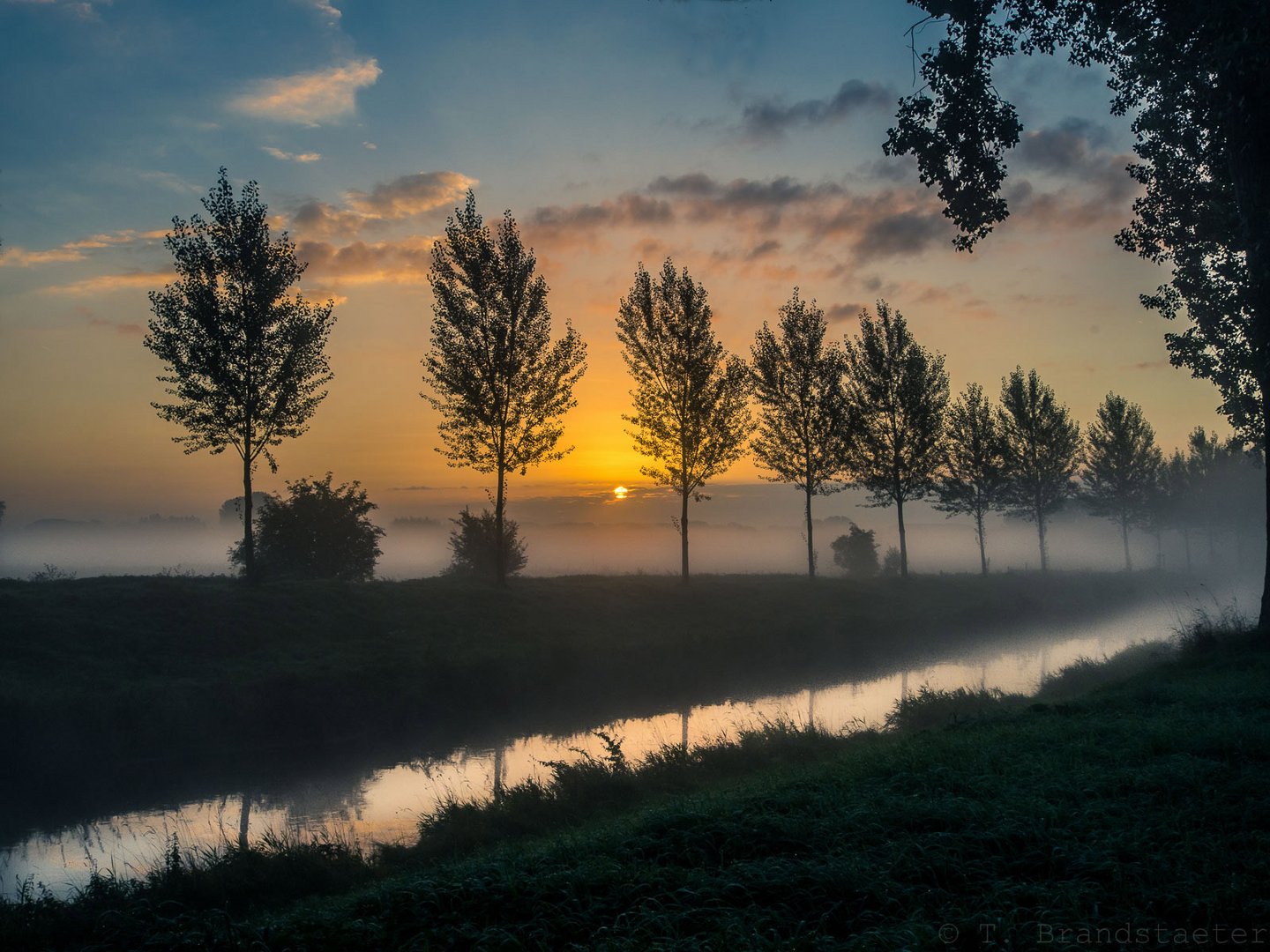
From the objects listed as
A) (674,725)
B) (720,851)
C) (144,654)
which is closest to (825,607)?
(674,725)

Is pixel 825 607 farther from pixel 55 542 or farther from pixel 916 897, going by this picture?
pixel 55 542

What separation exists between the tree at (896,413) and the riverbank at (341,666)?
38.0ft

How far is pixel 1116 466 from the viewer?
68625 millimetres

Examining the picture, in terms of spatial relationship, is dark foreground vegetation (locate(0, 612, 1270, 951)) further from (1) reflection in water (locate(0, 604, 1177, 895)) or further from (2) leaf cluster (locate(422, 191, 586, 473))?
(2) leaf cluster (locate(422, 191, 586, 473))

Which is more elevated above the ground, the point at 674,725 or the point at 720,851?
the point at 720,851

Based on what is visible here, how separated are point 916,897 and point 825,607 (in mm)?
34143

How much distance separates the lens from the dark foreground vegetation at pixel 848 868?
5.77 meters

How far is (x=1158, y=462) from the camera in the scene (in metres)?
77.4

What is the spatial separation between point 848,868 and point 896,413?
147 feet

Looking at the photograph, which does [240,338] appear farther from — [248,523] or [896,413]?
[896,413]

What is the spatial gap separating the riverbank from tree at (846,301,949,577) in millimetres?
11577

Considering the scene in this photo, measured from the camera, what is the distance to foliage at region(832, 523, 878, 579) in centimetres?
7281

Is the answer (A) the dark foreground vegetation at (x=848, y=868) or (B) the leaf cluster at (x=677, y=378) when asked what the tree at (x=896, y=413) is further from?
(A) the dark foreground vegetation at (x=848, y=868)

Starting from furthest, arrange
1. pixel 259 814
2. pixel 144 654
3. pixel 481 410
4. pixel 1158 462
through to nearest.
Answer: pixel 1158 462
pixel 481 410
pixel 144 654
pixel 259 814
